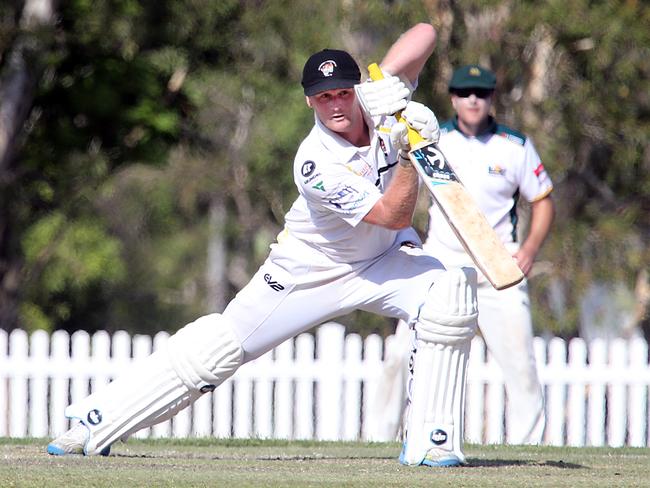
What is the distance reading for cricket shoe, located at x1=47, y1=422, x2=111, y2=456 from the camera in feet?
18.0

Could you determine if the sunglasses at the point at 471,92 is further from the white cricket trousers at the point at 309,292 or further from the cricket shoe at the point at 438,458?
the cricket shoe at the point at 438,458

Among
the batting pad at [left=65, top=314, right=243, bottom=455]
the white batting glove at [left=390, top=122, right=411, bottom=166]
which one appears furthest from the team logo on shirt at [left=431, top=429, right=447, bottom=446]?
the white batting glove at [left=390, top=122, right=411, bottom=166]

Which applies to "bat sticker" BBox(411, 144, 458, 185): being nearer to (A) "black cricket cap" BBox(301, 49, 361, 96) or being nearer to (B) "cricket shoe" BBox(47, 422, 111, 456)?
(A) "black cricket cap" BBox(301, 49, 361, 96)

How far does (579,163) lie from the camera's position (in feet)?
50.9

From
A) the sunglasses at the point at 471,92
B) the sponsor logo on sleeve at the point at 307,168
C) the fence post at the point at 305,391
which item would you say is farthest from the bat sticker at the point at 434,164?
the fence post at the point at 305,391

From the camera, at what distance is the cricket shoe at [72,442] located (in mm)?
5488

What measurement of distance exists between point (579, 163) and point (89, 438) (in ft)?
35.5

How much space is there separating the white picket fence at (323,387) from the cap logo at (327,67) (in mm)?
4591

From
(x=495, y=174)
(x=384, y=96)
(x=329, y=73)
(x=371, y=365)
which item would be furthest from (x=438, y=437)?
(x=371, y=365)

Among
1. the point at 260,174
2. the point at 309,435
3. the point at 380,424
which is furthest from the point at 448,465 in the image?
the point at 260,174

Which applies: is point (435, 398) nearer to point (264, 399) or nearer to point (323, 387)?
point (323, 387)

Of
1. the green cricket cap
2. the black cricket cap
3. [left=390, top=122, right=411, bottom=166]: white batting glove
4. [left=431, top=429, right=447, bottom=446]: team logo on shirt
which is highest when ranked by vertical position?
the green cricket cap

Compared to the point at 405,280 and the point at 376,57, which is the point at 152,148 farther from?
the point at 405,280

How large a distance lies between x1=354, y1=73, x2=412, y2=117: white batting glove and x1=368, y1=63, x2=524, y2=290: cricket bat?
7cm
